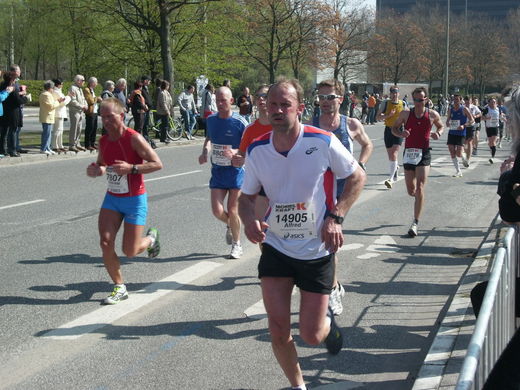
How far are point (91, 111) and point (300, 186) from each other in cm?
1527

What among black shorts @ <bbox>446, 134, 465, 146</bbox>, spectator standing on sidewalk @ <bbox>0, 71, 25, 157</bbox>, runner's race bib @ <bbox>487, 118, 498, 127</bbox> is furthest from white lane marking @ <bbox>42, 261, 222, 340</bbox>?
runner's race bib @ <bbox>487, 118, 498, 127</bbox>

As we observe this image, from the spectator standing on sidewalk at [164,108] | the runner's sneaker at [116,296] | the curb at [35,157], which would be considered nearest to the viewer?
the runner's sneaker at [116,296]

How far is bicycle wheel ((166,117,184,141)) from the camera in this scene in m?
24.0

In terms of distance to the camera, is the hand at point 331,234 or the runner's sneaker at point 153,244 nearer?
the hand at point 331,234

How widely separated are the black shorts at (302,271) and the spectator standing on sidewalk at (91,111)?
14987mm

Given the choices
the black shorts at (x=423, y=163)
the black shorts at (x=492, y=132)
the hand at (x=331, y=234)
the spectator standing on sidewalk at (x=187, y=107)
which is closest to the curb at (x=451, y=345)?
the hand at (x=331, y=234)

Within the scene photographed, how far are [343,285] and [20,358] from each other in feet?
10.4

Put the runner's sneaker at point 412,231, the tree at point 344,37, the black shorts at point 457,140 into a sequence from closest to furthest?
1. the runner's sneaker at point 412,231
2. the black shorts at point 457,140
3. the tree at point 344,37

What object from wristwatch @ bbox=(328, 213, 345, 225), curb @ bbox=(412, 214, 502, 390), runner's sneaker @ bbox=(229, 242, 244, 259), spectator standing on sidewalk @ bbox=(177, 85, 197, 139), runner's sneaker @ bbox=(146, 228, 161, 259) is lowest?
curb @ bbox=(412, 214, 502, 390)

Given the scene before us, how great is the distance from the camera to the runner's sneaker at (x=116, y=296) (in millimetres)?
6119

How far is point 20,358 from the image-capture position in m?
4.86

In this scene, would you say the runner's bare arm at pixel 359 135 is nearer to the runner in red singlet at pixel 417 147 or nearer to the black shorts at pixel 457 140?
the runner in red singlet at pixel 417 147

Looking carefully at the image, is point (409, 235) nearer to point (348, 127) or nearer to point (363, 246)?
point (363, 246)

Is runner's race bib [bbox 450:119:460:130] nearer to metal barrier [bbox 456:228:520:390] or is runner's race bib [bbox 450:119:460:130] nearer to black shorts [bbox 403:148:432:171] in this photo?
black shorts [bbox 403:148:432:171]
